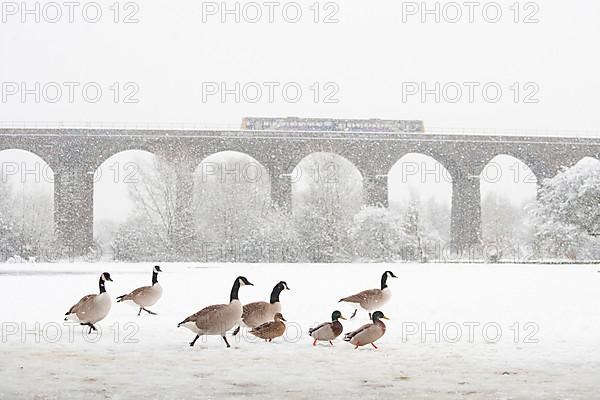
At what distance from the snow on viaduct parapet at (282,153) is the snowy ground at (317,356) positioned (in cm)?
3580

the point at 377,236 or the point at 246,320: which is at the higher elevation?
the point at 377,236

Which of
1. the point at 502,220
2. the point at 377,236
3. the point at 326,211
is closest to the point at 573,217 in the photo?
the point at 377,236

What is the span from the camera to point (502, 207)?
3418 inches

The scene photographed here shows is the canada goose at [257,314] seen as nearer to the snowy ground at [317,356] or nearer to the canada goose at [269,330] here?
the snowy ground at [317,356]

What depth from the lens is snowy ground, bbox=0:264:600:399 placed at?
6.04 metres

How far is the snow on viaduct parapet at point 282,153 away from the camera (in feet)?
161

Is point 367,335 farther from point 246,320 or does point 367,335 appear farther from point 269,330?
point 246,320

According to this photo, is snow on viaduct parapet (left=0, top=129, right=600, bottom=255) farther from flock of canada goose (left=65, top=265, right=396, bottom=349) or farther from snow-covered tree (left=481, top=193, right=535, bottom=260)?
flock of canada goose (left=65, top=265, right=396, bottom=349)

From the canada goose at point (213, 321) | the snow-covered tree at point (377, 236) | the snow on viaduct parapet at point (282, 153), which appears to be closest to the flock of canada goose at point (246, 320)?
the canada goose at point (213, 321)

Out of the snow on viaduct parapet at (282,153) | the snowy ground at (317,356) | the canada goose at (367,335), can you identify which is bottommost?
the snowy ground at (317,356)

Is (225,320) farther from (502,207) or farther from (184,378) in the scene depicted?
(502,207)

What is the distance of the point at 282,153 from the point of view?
171 feet

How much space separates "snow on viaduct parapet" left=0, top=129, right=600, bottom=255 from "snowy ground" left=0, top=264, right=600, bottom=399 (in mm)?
35796

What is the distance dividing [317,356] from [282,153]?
44651 mm
